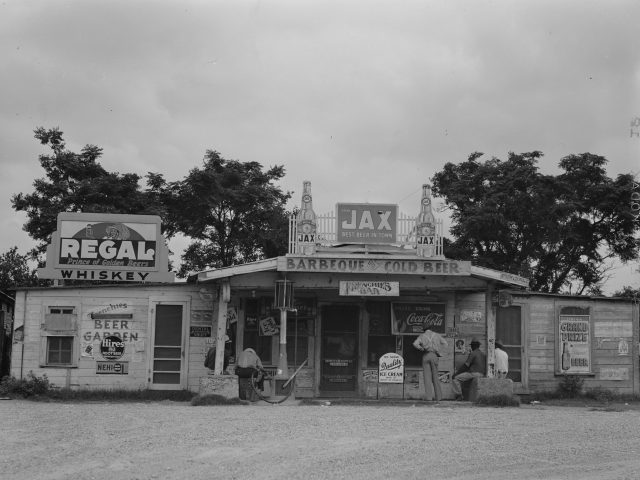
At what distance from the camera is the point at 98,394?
63.4 ft

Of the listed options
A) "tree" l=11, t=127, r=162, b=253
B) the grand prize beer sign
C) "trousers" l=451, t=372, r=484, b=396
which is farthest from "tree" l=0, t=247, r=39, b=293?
"trousers" l=451, t=372, r=484, b=396

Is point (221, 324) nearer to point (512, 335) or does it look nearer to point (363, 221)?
point (363, 221)

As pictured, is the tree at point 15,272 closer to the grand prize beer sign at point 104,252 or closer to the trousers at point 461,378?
the grand prize beer sign at point 104,252

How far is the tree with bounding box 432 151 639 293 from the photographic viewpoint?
31.5 meters

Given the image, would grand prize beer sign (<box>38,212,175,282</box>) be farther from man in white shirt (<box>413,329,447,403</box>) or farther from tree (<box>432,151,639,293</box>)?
tree (<box>432,151,639,293</box>)

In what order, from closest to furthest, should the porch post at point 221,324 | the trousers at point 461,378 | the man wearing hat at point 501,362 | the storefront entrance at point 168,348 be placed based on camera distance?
the porch post at point 221,324 → the trousers at point 461,378 → the man wearing hat at point 501,362 → the storefront entrance at point 168,348

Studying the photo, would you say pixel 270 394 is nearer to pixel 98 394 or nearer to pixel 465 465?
pixel 98 394

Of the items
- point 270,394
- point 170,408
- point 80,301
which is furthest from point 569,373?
point 80,301

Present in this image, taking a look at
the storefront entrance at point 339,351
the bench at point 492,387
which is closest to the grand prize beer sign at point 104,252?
the storefront entrance at point 339,351

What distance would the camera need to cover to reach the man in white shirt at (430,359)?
61.6 ft

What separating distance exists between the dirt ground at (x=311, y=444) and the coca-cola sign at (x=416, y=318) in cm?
377

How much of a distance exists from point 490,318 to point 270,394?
5.26 metres

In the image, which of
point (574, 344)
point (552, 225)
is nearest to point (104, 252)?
point (574, 344)

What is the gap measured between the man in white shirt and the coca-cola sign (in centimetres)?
100
